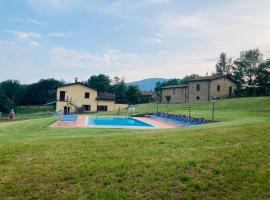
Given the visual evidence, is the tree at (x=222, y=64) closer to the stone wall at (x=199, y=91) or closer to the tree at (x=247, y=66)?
the tree at (x=247, y=66)

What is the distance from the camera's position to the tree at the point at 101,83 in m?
74.1

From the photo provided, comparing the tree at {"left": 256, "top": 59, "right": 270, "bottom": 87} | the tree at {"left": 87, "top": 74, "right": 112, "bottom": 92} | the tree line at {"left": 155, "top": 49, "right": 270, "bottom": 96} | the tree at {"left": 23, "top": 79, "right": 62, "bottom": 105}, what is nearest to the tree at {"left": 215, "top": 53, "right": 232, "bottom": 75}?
the tree line at {"left": 155, "top": 49, "right": 270, "bottom": 96}

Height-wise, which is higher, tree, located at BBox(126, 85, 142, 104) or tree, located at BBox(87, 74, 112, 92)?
tree, located at BBox(87, 74, 112, 92)

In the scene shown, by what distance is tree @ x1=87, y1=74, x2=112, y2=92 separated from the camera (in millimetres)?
74088

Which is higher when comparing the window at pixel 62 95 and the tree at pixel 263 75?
the tree at pixel 263 75

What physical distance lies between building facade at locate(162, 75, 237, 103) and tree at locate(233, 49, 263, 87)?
961cm

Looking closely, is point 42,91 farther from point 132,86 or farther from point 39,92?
point 132,86

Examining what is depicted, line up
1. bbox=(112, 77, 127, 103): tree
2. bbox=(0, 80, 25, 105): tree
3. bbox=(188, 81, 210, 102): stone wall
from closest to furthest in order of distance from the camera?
bbox=(188, 81, 210, 102): stone wall
bbox=(112, 77, 127, 103): tree
bbox=(0, 80, 25, 105): tree

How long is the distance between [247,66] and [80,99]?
35.0 metres

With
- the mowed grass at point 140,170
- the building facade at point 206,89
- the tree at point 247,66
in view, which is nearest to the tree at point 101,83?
the building facade at point 206,89

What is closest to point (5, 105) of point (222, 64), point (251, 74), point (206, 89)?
point (206, 89)

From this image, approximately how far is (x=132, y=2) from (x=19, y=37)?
1238 centimetres

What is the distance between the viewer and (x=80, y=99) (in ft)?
182

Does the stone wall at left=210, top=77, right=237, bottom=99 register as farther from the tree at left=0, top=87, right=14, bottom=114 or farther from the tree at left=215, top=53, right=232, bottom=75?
the tree at left=0, top=87, right=14, bottom=114
